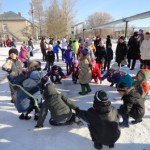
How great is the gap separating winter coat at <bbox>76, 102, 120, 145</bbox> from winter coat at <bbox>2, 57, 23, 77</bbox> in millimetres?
2562

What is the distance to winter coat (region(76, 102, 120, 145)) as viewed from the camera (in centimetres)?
316

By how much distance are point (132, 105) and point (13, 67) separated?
3025 millimetres

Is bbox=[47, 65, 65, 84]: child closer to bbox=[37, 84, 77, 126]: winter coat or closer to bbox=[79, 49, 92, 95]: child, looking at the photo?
bbox=[79, 49, 92, 95]: child

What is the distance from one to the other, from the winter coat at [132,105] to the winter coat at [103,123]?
571mm

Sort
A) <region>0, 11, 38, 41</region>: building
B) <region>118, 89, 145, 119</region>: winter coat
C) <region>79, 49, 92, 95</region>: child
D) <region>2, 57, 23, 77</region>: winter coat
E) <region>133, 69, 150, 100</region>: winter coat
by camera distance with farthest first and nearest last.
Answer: <region>0, 11, 38, 41</region>: building < <region>79, 49, 92, 95</region>: child < <region>2, 57, 23, 77</region>: winter coat < <region>133, 69, 150, 100</region>: winter coat < <region>118, 89, 145, 119</region>: winter coat

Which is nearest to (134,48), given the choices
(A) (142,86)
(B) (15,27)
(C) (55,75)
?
(C) (55,75)

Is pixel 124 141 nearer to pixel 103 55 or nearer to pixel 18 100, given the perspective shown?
pixel 18 100

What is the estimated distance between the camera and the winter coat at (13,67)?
501 cm

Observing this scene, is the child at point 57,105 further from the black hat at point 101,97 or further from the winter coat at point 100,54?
the winter coat at point 100,54

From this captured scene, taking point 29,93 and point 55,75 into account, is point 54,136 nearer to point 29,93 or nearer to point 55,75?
point 29,93

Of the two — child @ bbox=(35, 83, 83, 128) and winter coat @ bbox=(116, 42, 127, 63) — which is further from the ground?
winter coat @ bbox=(116, 42, 127, 63)

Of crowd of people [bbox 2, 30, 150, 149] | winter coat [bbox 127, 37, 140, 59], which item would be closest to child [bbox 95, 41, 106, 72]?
winter coat [bbox 127, 37, 140, 59]

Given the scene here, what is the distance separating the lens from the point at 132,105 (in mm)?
3852

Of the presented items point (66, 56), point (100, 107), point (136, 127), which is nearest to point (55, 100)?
point (100, 107)
